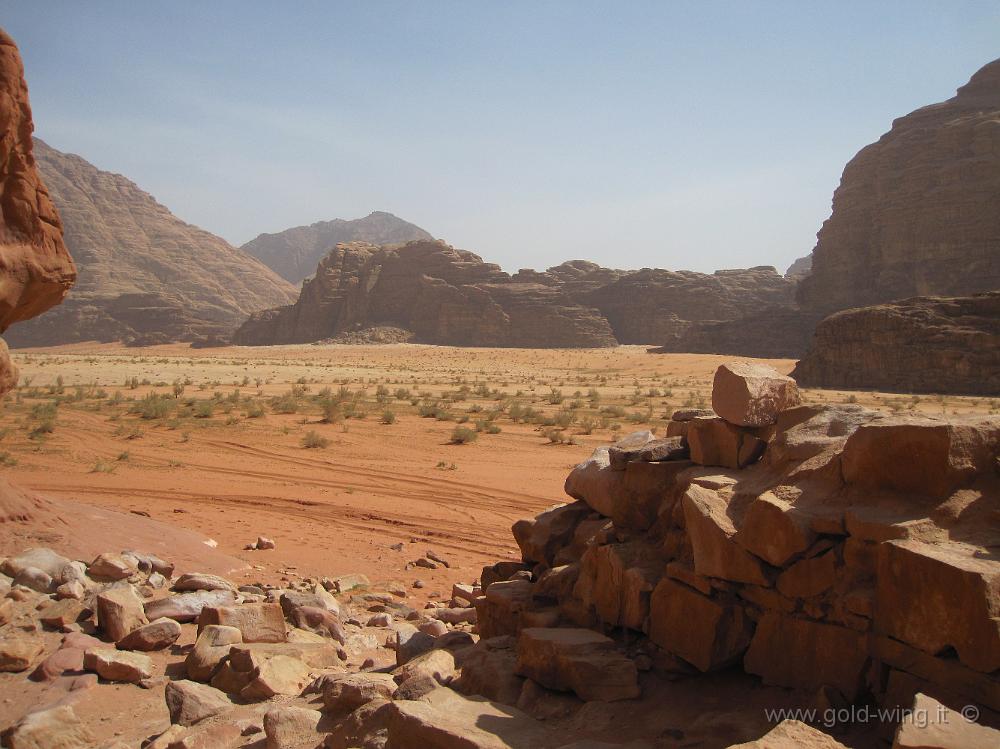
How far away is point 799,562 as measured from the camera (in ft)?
11.4

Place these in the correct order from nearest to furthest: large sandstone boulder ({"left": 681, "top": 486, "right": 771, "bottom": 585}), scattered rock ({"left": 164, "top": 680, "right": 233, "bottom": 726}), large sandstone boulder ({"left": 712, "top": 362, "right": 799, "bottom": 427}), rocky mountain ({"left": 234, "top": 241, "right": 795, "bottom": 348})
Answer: large sandstone boulder ({"left": 681, "top": 486, "right": 771, "bottom": 585}) < scattered rock ({"left": 164, "top": 680, "right": 233, "bottom": 726}) < large sandstone boulder ({"left": 712, "top": 362, "right": 799, "bottom": 427}) < rocky mountain ({"left": 234, "top": 241, "right": 795, "bottom": 348})

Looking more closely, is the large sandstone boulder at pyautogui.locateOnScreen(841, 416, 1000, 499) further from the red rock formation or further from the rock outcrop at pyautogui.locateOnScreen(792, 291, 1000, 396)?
the rock outcrop at pyautogui.locateOnScreen(792, 291, 1000, 396)

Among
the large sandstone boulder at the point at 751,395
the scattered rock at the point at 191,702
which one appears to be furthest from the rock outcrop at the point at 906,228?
the scattered rock at the point at 191,702

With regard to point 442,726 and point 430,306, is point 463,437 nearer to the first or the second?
point 442,726

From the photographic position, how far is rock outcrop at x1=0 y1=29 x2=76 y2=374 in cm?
675

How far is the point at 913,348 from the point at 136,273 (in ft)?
408

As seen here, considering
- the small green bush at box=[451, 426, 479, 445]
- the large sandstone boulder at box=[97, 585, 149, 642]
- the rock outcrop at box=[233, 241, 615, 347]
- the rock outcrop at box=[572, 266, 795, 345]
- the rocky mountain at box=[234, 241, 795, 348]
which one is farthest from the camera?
the rock outcrop at box=[572, 266, 795, 345]

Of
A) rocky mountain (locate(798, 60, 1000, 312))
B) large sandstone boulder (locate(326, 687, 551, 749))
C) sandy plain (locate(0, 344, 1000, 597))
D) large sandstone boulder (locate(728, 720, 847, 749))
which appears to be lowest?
sandy plain (locate(0, 344, 1000, 597))

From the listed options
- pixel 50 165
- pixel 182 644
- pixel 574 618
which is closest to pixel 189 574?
pixel 182 644

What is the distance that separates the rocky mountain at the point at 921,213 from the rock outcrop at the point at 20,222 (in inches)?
2528

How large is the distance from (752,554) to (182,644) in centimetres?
410

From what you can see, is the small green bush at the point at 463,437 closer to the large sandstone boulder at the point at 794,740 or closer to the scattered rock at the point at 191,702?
the scattered rock at the point at 191,702

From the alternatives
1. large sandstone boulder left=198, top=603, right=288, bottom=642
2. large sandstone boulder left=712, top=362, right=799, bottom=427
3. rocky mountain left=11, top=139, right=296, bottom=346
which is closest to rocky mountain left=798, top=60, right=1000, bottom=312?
large sandstone boulder left=712, top=362, right=799, bottom=427

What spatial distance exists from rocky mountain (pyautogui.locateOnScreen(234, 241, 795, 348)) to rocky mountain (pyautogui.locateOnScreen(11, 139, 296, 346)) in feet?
53.8
